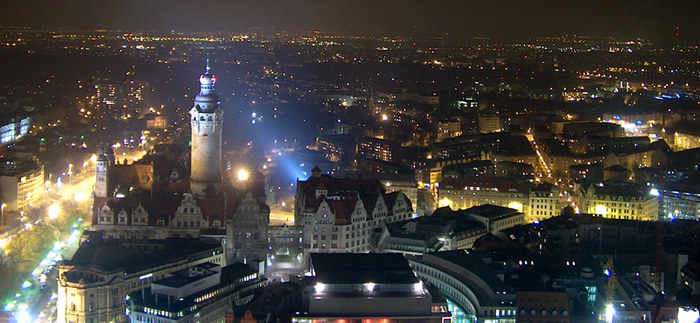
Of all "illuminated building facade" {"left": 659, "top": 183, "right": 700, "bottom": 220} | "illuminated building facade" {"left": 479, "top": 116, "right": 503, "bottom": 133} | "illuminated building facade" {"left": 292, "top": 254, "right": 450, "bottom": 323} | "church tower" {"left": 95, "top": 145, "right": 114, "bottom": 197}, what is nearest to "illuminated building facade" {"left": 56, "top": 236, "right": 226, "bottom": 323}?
"church tower" {"left": 95, "top": 145, "right": 114, "bottom": 197}

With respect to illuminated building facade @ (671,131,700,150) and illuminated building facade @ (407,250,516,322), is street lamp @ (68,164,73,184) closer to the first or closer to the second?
illuminated building facade @ (407,250,516,322)

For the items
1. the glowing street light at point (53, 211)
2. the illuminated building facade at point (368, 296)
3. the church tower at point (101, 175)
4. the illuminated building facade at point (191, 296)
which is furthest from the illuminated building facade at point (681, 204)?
the glowing street light at point (53, 211)

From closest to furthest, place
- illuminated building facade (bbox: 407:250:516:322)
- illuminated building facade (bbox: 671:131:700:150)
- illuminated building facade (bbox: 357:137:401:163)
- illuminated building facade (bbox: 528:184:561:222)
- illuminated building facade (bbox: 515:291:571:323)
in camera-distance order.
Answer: illuminated building facade (bbox: 407:250:516:322)
illuminated building facade (bbox: 515:291:571:323)
illuminated building facade (bbox: 528:184:561:222)
illuminated building facade (bbox: 357:137:401:163)
illuminated building facade (bbox: 671:131:700:150)

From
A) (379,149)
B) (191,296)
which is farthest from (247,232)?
(379,149)

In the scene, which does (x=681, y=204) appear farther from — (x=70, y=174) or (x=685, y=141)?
(x=70, y=174)

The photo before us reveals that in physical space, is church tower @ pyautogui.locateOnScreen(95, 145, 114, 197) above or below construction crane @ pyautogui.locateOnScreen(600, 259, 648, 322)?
above

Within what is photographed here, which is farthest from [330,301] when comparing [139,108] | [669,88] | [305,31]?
[305,31]
